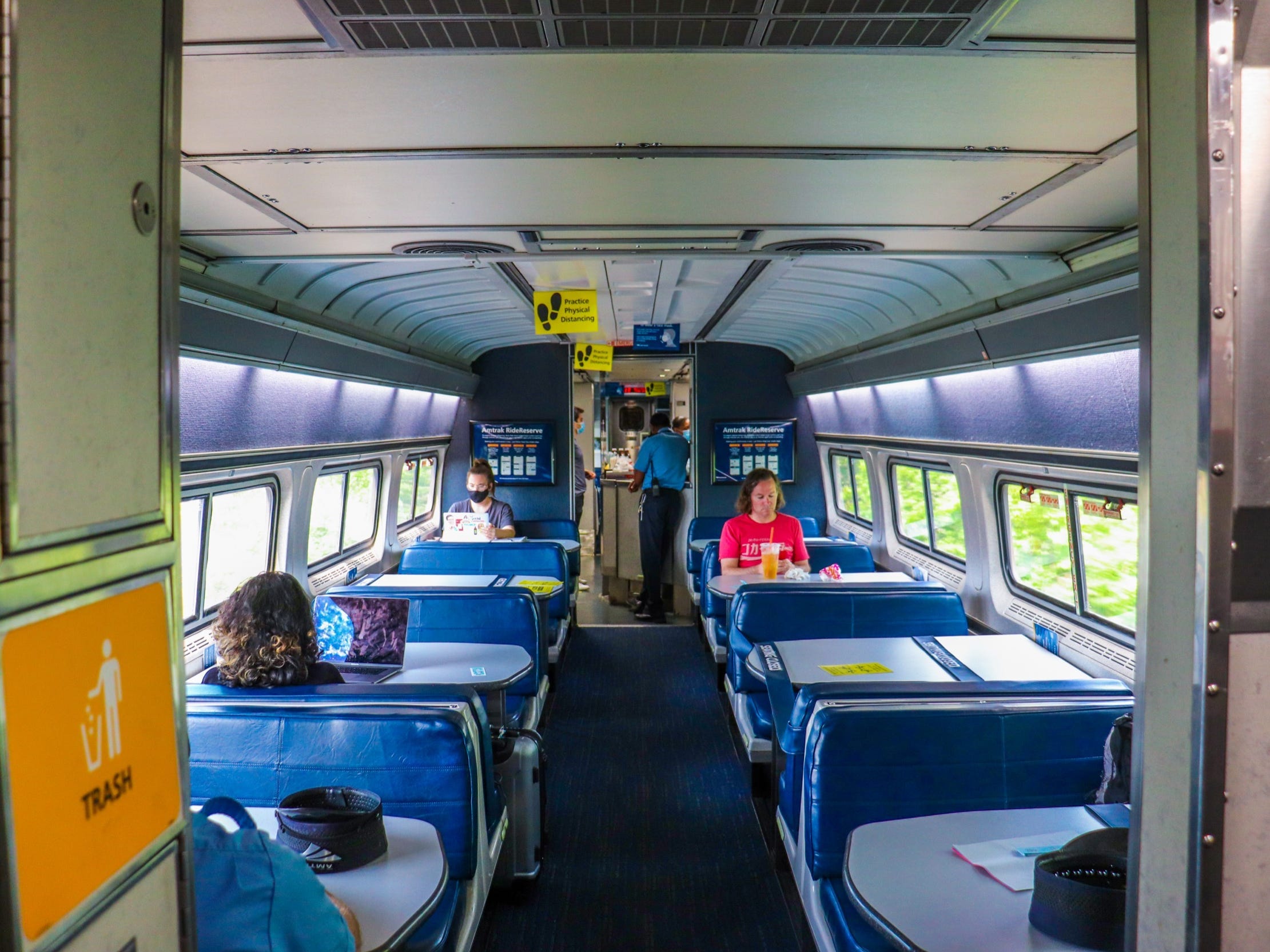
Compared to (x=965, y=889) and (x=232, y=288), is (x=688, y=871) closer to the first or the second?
(x=965, y=889)

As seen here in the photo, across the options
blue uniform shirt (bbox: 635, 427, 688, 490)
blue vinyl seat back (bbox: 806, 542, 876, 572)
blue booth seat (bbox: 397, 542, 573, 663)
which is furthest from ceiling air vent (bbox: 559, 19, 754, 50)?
blue uniform shirt (bbox: 635, 427, 688, 490)

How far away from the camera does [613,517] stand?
1012 cm

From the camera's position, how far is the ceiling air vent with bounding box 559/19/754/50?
163 centimetres

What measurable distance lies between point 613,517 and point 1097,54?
8566mm

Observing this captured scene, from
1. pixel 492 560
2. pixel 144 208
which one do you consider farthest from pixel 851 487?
pixel 144 208

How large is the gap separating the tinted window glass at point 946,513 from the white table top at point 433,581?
3505mm

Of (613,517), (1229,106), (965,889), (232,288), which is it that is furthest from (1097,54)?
(613,517)

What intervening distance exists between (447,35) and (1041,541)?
4.66 metres

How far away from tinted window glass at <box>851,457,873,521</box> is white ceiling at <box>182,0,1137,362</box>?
421cm

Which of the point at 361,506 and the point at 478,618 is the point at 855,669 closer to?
the point at 478,618

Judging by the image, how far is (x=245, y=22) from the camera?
1616mm

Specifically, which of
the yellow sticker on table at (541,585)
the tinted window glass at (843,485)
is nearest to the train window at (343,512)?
the yellow sticker on table at (541,585)

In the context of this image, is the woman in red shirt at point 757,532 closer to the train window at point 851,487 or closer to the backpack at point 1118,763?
the train window at point 851,487

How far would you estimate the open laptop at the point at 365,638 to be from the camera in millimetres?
3588
